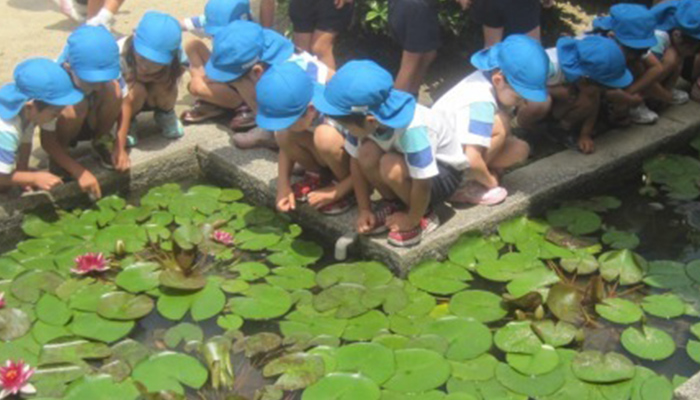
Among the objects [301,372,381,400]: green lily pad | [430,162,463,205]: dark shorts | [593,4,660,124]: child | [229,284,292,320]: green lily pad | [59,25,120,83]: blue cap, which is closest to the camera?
[301,372,381,400]: green lily pad

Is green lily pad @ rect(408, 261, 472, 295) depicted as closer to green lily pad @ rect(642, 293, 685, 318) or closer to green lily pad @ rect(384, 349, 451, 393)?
green lily pad @ rect(384, 349, 451, 393)

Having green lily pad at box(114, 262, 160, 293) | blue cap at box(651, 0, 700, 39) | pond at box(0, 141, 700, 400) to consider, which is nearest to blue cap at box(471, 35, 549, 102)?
pond at box(0, 141, 700, 400)

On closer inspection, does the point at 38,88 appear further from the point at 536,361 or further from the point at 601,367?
the point at 601,367

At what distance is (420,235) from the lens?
367 cm

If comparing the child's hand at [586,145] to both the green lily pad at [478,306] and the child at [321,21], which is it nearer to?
the green lily pad at [478,306]

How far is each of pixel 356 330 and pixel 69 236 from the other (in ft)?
4.42

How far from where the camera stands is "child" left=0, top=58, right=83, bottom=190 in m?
3.75

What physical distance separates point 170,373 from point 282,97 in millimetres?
1079

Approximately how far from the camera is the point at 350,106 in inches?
133

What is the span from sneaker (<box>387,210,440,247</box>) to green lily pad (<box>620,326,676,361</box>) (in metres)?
0.82

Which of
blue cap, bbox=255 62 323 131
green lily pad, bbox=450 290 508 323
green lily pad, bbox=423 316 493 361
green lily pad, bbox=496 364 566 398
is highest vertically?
blue cap, bbox=255 62 323 131

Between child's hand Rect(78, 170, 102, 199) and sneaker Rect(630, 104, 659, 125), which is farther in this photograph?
sneaker Rect(630, 104, 659, 125)

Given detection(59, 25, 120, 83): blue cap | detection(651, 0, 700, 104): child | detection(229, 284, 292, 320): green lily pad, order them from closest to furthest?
1. detection(229, 284, 292, 320): green lily pad
2. detection(59, 25, 120, 83): blue cap
3. detection(651, 0, 700, 104): child

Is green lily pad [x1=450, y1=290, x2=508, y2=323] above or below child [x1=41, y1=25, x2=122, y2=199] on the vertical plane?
below
